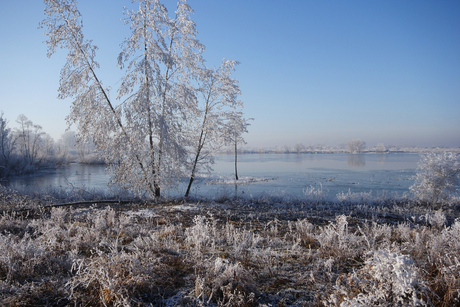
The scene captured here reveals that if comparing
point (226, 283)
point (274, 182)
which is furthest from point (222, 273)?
point (274, 182)

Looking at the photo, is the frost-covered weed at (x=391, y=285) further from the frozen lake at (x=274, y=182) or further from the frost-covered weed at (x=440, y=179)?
the frost-covered weed at (x=440, y=179)

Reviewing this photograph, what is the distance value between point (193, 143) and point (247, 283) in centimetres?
995

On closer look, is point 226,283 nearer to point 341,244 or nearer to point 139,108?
point 341,244

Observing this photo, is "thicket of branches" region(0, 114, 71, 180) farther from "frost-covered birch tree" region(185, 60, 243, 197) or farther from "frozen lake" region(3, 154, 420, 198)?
"frost-covered birch tree" region(185, 60, 243, 197)

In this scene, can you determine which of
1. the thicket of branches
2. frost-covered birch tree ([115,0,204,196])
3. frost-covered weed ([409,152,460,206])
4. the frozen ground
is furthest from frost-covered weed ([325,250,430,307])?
the thicket of branches

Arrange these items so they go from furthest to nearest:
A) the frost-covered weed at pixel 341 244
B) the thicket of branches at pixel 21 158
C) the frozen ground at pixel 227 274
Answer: the thicket of branches at pixel 21 158 → the frost-covered weed at pixel 341 244 → the frozen ground at pixel 227 274

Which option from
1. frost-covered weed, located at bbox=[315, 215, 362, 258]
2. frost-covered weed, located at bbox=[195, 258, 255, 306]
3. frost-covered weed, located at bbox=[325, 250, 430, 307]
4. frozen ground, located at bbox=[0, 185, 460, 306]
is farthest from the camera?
frost-covered weed, located at bbox=[315, 215, 362, 258]

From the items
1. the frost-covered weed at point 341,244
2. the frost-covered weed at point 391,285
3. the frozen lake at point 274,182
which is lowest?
the frozen lake at point 274,182

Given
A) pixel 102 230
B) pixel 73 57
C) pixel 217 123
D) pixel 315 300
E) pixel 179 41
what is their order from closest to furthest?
pixel 315 300 < pixel 102 230 < pixel 73 57 < pixel 179 41 < pixel 217 123

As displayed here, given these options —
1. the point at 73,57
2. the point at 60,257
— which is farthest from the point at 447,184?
the point at 73,57

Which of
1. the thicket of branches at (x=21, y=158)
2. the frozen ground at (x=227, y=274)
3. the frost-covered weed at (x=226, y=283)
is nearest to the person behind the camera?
the frozen ground at (x=227, y=274)

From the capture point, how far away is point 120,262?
8.84 ft

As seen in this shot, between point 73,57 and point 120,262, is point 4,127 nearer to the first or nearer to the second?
point 73,57

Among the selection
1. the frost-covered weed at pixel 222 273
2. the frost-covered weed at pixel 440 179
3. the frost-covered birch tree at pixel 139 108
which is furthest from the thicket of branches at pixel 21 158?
the frost-covered weed at pixel 440 179
